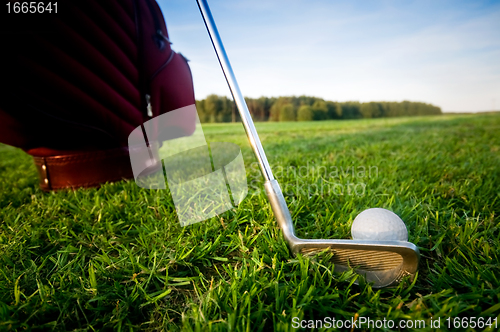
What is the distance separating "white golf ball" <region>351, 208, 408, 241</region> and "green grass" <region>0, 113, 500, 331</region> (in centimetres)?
12

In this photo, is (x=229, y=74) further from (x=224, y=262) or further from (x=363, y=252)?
(x=363, y=252)

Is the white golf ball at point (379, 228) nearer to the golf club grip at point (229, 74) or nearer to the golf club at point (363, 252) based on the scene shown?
the golf club at point (363, 252)

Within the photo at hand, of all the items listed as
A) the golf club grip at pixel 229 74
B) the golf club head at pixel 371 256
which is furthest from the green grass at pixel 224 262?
the golf club grip at pixel 229 74

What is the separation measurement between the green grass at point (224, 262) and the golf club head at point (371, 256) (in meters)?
0.05

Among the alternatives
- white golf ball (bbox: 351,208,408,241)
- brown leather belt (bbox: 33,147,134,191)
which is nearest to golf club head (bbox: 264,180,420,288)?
white golf ball (bbox: 351,208,408,241)

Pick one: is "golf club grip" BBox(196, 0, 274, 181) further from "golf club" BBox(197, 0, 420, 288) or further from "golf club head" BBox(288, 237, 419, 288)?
"golf club head" BBox(288, 237, 419, 288)

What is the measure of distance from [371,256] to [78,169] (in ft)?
7.19

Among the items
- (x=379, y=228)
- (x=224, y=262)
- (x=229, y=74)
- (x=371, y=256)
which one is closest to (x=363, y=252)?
(x=371, y=256)

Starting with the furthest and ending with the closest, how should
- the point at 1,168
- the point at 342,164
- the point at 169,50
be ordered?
the point at 1,168 → the point at 342,164 → the point at 169,50

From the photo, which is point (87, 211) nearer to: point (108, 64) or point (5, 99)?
point (5, 99)

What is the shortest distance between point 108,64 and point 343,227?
6.25ft

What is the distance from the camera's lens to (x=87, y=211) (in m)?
1.67

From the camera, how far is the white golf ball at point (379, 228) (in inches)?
45.7

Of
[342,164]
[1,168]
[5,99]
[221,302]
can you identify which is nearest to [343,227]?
[221,302]
